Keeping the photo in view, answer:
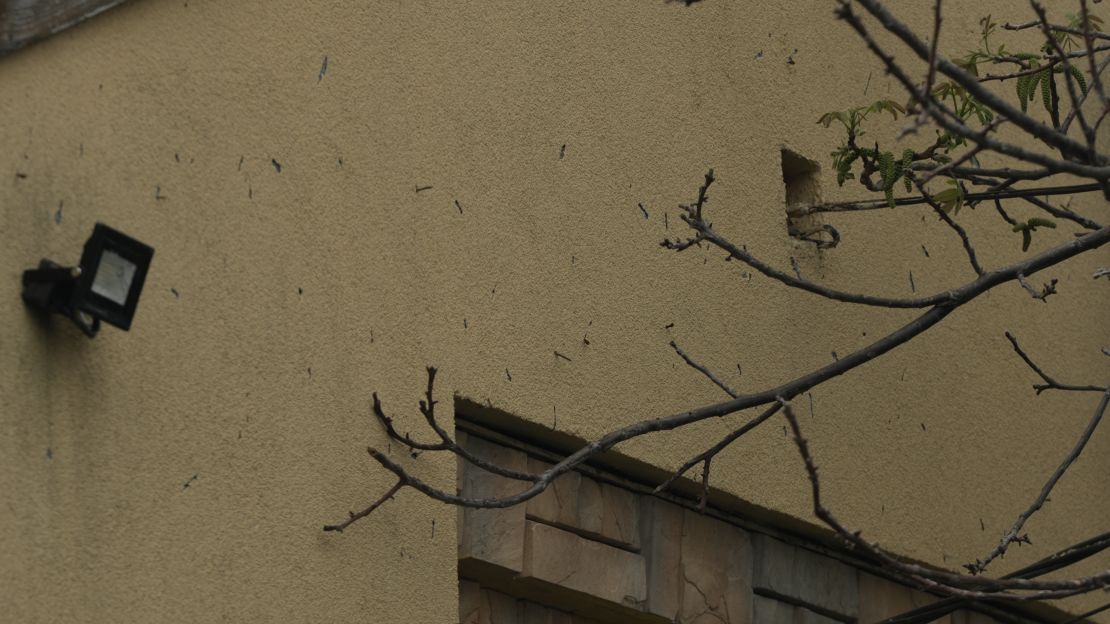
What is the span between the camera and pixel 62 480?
371 centimetres

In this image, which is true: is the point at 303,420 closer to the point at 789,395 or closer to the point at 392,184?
the point at 392,184

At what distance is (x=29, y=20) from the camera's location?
3811mm

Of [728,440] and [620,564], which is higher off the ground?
[728,440]

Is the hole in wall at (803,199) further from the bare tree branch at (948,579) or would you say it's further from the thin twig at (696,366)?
the bare tree branch at (948,579)

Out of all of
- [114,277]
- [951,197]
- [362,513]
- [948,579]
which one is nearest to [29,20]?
[114,277]

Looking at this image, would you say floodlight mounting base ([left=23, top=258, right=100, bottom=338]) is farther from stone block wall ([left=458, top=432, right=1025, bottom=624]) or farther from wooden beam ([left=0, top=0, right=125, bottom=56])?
stone block wall ([left=458, top=432, right=1025, bottom=624])

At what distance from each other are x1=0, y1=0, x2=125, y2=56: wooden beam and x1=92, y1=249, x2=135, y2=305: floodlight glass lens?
48cm

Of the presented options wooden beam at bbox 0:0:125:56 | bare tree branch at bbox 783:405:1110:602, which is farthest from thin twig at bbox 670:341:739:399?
wooden beam at bbox 0:0:125:56

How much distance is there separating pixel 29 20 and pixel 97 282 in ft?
1.86

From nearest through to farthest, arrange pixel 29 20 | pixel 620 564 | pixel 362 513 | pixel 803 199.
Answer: pixel 29 20 → pixel 362 513 → pixel 620 564 → pixel 803 199

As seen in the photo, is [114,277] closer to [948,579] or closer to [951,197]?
[948,579]

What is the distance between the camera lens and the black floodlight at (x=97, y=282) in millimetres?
3658

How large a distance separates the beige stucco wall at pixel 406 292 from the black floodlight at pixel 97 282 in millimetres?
62

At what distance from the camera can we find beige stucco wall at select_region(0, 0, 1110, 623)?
3840 mm
